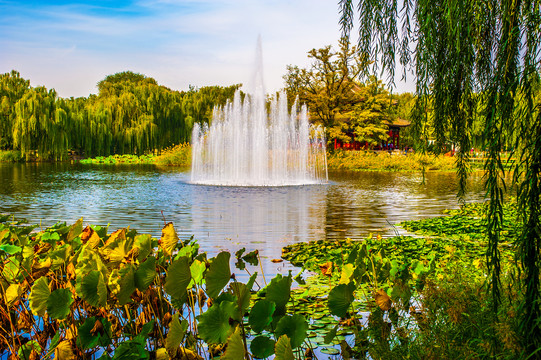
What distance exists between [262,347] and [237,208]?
819 cm

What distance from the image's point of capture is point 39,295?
224 cm

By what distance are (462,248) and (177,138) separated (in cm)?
3228

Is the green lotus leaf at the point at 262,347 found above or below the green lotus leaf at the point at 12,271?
below

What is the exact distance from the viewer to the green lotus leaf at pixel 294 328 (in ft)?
6.38

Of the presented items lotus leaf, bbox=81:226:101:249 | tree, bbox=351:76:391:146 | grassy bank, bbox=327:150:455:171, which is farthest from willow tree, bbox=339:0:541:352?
tree, bbox=351:76:391:146

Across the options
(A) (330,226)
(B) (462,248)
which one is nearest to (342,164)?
(A) (330,226)

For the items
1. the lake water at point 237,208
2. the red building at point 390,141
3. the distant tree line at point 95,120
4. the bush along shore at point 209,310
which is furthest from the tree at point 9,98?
the bush along shore at point 209,310

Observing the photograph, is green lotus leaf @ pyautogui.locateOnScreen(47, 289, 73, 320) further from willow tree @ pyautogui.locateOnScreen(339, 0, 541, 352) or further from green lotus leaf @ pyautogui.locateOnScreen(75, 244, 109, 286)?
willow tree @ pyautogui.locateOnScreen(339, 0, 541, 352)

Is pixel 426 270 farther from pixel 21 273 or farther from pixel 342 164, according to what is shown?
pixel 342 164

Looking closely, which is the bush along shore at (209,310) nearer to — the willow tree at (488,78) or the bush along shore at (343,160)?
the willow tree at (488,78)

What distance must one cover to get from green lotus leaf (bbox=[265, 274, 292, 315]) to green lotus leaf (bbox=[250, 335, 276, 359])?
0.18 metres

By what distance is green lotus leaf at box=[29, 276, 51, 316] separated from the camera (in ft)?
7.29

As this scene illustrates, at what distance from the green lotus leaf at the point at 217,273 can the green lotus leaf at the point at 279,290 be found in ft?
0.67

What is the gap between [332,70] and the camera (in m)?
31.2
